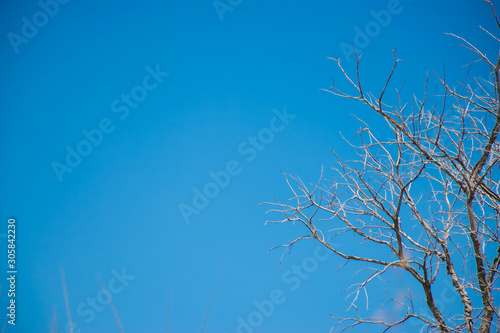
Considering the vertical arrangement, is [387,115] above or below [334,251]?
above

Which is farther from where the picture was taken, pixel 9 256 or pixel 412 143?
pixel 9 256

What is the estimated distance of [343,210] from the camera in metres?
3.24

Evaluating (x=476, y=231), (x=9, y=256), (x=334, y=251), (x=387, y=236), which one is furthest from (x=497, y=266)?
(x=9, y=256)

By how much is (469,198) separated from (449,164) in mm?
336

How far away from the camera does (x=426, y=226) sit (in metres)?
3.11

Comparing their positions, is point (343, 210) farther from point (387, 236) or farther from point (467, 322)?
point (467, 322)

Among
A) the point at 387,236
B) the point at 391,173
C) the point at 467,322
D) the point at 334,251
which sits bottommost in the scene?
the point at 467,322

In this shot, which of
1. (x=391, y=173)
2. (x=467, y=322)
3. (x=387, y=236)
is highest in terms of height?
(x=391, y=173)

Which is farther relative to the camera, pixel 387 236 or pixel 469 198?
pixel 387 236

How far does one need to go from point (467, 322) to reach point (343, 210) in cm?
111

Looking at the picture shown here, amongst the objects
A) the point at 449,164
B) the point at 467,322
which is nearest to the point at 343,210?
the point at 449,164

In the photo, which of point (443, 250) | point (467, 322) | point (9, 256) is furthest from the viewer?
point (9, 256)

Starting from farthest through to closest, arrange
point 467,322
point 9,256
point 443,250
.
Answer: point 9,256, point 443,250, point 467,322

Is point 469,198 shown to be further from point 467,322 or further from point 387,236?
point 467,322
